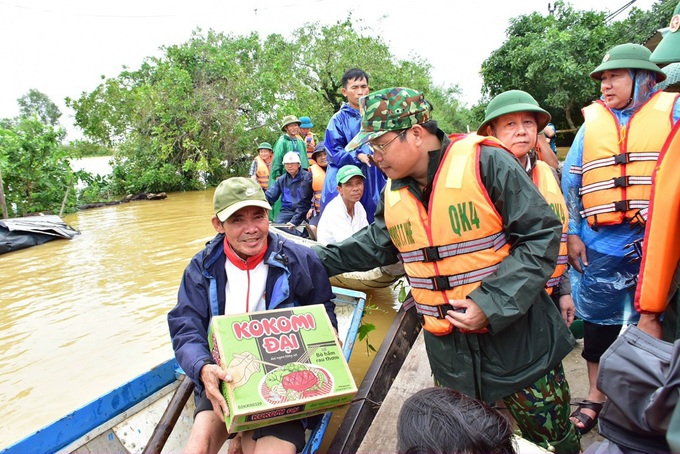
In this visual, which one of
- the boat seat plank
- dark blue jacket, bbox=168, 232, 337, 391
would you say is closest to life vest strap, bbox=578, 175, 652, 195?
the boat seat plank

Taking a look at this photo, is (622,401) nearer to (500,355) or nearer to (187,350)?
(500,355)

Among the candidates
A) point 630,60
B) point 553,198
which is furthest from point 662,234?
point 630,60

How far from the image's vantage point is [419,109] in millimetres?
1939

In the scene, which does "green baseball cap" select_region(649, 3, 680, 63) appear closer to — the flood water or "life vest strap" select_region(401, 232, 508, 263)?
"life vest strap" select_region(401, 232, 508, 263)

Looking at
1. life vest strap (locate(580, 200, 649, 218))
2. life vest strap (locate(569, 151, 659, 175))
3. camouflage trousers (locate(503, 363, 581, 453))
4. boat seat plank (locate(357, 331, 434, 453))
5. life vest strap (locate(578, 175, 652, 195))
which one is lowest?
boat seat plank (locate(357, 331, 434, 453))

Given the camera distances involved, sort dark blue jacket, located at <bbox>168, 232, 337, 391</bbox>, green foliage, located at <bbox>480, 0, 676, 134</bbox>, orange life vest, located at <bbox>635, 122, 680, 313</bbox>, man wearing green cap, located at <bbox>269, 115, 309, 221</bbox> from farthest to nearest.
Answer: green foliage, located at <bbox>480, 0, 676, 134</bbox> → man wearing green cap, located at <bbox>269, 115, 309, 221</bbox> → dark blue jacket, located at <bbox>168, 232, 337, 391</bbox> → orange life vest, located at <bbox>635, 122, 680, 313</bbox>

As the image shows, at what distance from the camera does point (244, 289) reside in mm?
2459

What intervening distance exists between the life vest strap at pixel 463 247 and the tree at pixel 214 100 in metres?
16.9

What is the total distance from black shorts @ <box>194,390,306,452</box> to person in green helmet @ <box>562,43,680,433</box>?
161 centimetres

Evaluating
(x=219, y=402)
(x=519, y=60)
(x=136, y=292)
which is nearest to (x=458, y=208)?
(x=219, y=402)

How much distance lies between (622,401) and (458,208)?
3.20ft

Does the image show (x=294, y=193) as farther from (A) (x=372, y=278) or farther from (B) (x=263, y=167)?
(A) (x=372, y=278)

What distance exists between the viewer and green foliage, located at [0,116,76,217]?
42.7 feet

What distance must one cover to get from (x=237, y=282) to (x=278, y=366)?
58 cm
